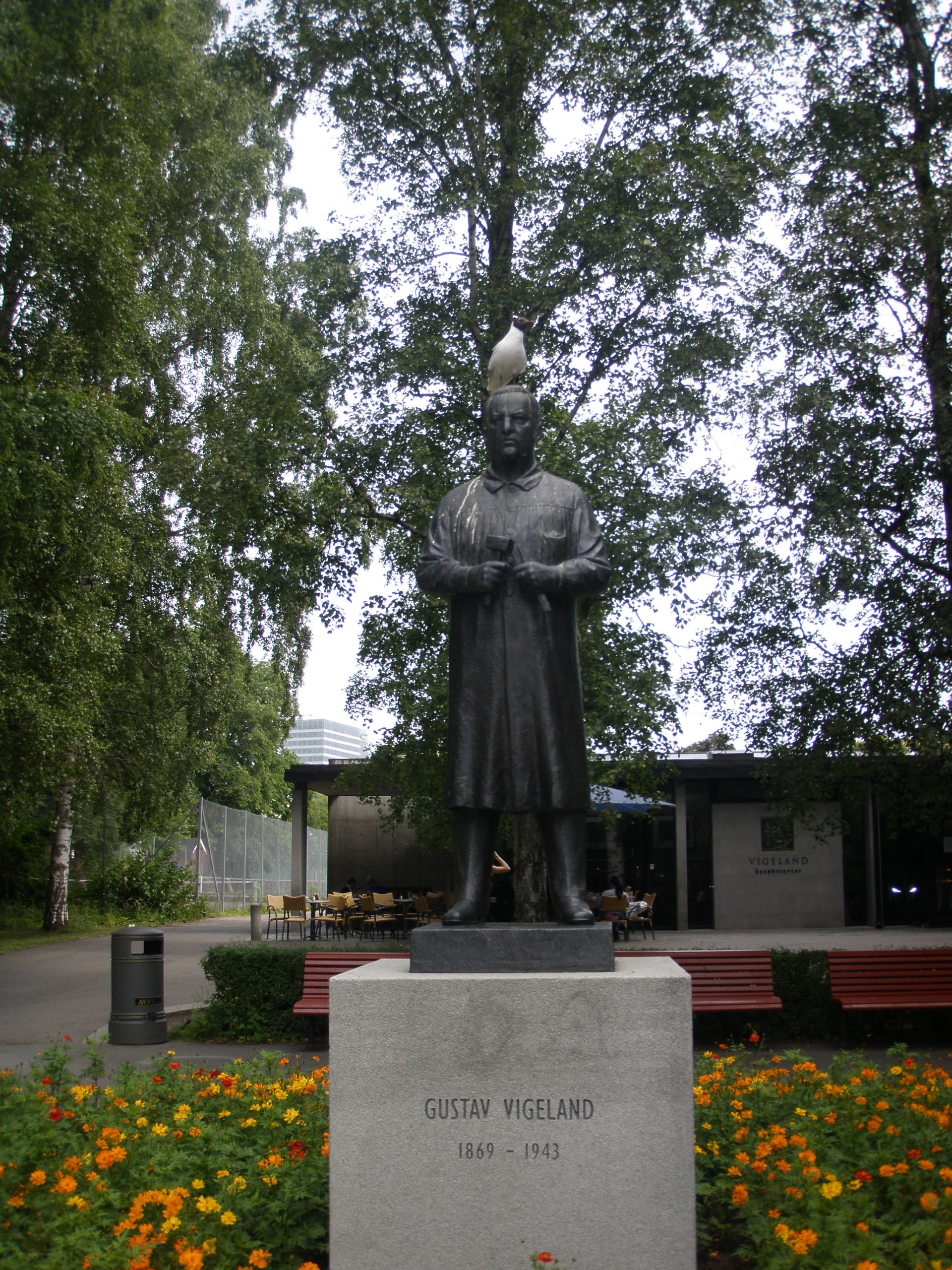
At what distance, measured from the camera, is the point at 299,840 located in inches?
1029

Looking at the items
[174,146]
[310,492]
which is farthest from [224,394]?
[310,492]

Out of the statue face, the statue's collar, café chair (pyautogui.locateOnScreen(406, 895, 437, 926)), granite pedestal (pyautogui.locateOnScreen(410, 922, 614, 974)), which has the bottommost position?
café chair (pyautogui.locateOnScreen(406, 895, 437, 926))

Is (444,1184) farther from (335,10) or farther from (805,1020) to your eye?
(335,10)

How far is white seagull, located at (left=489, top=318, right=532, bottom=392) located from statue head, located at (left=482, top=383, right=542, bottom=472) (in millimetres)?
48

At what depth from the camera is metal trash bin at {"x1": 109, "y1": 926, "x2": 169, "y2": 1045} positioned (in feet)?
36.4

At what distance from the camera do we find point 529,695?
14.9 feet

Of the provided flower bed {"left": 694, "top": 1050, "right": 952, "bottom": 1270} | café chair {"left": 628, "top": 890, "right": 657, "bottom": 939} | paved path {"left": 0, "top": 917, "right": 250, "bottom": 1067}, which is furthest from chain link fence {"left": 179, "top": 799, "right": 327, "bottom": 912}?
→ flower bed {"left": 694, "top": 1050, "right": 952, "bottom": 1270}

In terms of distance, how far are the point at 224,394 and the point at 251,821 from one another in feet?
60.5

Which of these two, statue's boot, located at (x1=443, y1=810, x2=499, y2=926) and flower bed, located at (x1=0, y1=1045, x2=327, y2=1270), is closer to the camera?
flower bed, located at (x1=0, y1=1045, x2=327, y2=1270)

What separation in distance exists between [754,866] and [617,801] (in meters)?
7.42

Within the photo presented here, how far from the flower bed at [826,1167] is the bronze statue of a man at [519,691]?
1265 mm

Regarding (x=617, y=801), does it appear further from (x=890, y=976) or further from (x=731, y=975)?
(x=890, y=976)

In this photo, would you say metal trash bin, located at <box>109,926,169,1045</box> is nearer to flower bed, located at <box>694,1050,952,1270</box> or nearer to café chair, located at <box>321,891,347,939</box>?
flower bed, located at <box>694,1050,952,1270</box>

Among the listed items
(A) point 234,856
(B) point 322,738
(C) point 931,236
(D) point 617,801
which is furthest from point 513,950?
(B) point 322,738
